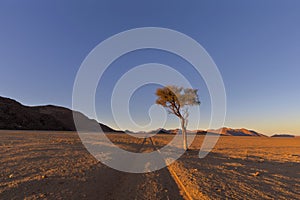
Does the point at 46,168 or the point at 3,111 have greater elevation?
the point at 3,111

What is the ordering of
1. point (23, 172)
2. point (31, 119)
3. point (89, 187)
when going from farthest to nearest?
point (31, 119)
point (23, 172)
point (89, 187)

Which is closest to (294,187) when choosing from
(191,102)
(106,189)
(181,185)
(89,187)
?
(181,185)

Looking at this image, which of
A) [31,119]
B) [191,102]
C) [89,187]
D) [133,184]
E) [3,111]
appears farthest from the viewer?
[31,119]

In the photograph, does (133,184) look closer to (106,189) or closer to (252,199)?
(106,189)

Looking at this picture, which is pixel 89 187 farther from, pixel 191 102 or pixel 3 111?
pixel 3 111

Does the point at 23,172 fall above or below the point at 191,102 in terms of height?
below

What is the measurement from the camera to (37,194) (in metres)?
6.46

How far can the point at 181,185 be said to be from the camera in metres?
8.39

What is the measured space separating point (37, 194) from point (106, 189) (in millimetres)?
2313

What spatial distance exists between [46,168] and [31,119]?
257 feet

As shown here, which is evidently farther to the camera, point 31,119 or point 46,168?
point 31,119

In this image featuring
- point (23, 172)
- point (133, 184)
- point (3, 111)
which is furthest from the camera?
point (3, 111)

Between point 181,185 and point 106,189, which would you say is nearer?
point 106,189

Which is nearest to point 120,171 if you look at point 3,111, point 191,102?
point 191,102
